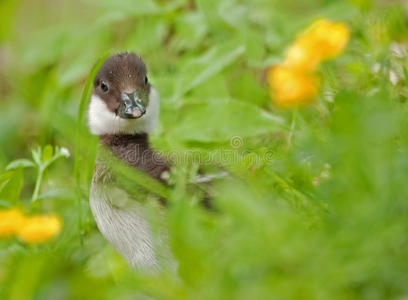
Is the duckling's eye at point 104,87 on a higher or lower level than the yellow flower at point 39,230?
lower

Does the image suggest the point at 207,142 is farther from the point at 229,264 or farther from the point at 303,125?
the point at 229,264

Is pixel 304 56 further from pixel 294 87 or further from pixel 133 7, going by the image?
pixel 133 7

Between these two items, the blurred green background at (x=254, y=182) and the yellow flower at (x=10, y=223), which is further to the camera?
the yellow flower at (x=10, y=223)

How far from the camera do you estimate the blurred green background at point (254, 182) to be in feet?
6.61

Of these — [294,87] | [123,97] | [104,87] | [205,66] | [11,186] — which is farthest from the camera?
[205,66]

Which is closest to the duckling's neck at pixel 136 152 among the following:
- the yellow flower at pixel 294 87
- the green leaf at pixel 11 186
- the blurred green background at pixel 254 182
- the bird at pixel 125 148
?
the bird at pixel 125 148

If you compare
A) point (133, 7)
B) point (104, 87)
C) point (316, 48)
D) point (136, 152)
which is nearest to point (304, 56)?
point (316, 48)

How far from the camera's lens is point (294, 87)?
2229mm

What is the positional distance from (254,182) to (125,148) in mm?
1210

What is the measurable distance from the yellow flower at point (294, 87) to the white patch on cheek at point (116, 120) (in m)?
1.52

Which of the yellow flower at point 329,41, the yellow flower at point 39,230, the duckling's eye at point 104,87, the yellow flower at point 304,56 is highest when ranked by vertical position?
the yellow flower at point 329,41

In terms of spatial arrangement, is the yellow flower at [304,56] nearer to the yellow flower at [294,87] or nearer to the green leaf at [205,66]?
the yellow flower at [294,87]

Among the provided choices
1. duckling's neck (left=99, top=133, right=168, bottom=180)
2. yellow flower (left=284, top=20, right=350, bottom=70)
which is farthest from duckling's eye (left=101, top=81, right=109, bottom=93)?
yellow flower (left=284, top=20, right=350, bottom=70)

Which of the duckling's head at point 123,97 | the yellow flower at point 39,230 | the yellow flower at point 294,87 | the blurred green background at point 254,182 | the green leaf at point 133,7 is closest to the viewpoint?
the blurred green background at point 254,182
